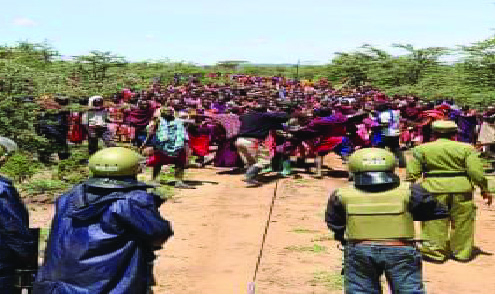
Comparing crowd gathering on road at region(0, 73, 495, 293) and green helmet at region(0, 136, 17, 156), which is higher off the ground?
green helmet at region(0, 136, 17, 156)

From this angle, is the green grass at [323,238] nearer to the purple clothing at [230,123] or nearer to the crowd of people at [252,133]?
the crowd of people at [252,133]

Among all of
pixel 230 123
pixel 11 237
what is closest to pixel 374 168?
pixel 11 237

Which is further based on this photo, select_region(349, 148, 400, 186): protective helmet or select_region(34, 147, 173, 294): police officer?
select_region(349, 148, 400, 186): protective helmet

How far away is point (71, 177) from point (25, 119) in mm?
2464

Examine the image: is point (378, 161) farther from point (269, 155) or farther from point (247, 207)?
point (269, 155)

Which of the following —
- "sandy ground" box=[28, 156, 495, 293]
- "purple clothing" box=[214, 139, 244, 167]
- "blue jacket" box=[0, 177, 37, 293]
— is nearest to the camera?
"blue jacket" box=[0, 177, 37, 293]

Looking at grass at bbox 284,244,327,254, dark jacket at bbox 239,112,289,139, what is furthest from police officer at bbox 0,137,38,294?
dark jacket at bbox 239,112,289,139

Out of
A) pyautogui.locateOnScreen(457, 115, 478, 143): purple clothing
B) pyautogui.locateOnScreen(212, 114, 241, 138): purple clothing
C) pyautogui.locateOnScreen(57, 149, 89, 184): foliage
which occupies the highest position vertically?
pyautogui.locateOnScreen(212, 114, 241, 138): purple clothing

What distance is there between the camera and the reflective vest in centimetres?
463

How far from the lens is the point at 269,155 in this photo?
13250 millimetres

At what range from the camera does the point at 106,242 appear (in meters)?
3.67

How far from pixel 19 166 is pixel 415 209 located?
7.09 m

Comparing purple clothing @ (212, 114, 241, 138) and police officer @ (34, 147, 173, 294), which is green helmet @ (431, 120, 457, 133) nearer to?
police officer @ (34, 147, 173, 294)

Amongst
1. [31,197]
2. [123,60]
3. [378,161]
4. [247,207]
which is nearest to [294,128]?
[247,207]
